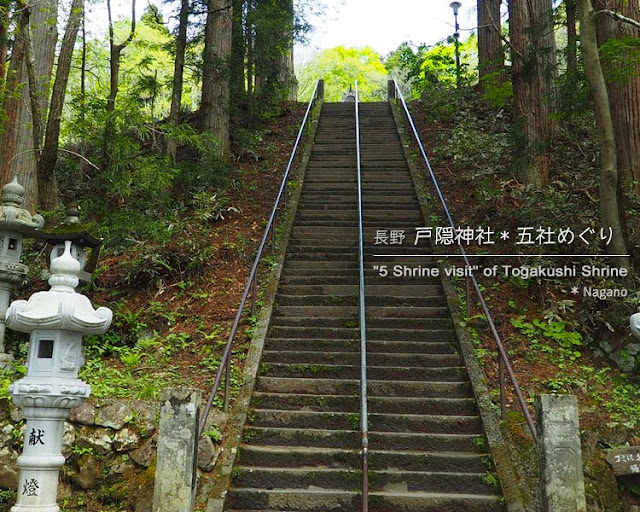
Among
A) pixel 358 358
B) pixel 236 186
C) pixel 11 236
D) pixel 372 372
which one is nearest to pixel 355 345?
pixel 358 358

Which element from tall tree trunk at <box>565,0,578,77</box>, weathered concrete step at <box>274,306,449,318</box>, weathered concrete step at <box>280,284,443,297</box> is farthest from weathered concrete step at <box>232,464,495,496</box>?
tall tree trunk at <box>565,0,578,77</box>

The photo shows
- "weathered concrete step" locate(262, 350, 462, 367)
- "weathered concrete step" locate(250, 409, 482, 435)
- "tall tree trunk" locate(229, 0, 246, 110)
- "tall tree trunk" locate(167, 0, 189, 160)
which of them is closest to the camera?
"weathered concrete step" locate(250, 409, 482, 435)

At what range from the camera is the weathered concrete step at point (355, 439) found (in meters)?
5.66

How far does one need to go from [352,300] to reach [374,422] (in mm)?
2407

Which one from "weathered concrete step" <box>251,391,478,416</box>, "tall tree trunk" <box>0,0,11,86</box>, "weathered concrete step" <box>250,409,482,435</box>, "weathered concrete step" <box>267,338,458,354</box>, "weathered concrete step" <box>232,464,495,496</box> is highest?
"tall tree trunk" <box>0,0,11,86</box>

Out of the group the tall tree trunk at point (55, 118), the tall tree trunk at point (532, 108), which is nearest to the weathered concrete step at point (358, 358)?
the tall tree trunk at point (55, 118)

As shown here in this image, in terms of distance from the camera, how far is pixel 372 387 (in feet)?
21.1

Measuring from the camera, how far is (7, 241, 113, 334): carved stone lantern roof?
172 inches

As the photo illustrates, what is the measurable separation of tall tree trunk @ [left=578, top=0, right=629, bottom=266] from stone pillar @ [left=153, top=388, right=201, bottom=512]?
5380 millimetres

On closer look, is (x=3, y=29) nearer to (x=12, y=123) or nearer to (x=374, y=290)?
(x=12, y=123)

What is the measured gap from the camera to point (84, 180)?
43.8 feet

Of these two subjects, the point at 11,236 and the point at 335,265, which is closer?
the point at 11,236

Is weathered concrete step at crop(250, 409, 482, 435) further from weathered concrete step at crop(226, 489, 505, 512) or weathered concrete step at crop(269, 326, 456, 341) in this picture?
weathered concrete step at crop(269, 326, 456, 341)

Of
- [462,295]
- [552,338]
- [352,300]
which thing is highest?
[462,295]
